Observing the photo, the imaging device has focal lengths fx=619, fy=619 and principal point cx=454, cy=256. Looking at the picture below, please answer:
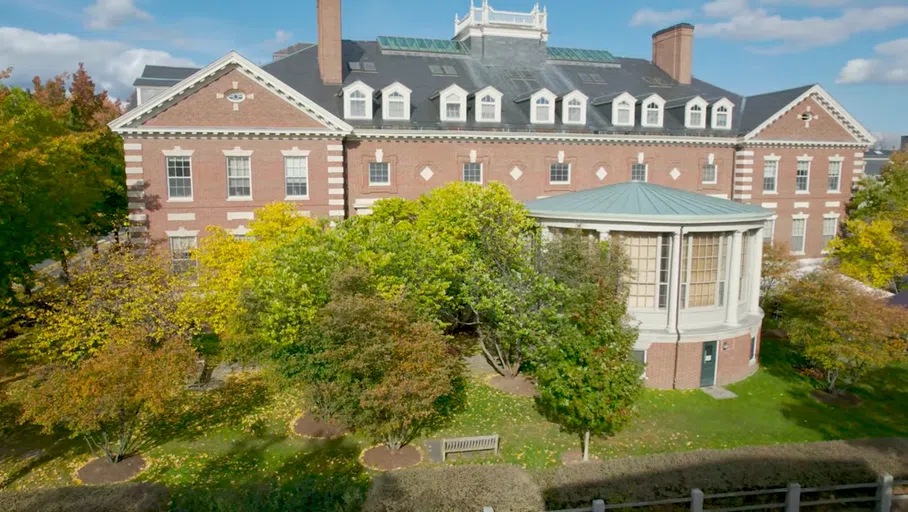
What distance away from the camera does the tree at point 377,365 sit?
16062mm

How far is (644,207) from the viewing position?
75.6ft

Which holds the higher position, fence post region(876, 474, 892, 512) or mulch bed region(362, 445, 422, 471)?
fence post region(876, 474, 892, 512)

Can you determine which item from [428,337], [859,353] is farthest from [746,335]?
[428,337]

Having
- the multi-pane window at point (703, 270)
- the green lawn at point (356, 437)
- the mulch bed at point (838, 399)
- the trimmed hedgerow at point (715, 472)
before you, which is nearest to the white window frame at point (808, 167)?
the green lawn at point (356, 437)

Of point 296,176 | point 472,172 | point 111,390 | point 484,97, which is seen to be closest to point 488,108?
point 484,97

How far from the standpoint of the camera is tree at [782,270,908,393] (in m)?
20.6

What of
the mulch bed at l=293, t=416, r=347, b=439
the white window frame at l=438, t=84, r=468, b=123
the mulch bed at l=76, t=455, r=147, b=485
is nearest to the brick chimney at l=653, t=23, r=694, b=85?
the white window frame at l=438, t=84, r=468, b=123

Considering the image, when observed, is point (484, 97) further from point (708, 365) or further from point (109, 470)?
point (109, 470)

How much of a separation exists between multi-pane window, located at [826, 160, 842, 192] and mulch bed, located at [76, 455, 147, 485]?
43.0m

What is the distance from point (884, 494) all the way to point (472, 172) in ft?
82.5

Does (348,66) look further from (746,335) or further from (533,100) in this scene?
(746,335)

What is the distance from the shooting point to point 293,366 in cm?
1844

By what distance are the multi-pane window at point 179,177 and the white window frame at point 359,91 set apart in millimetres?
8513

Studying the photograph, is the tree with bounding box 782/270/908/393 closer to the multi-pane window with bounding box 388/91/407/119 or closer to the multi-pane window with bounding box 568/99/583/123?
the multi-pane window with bounding box 568/99/583/123
